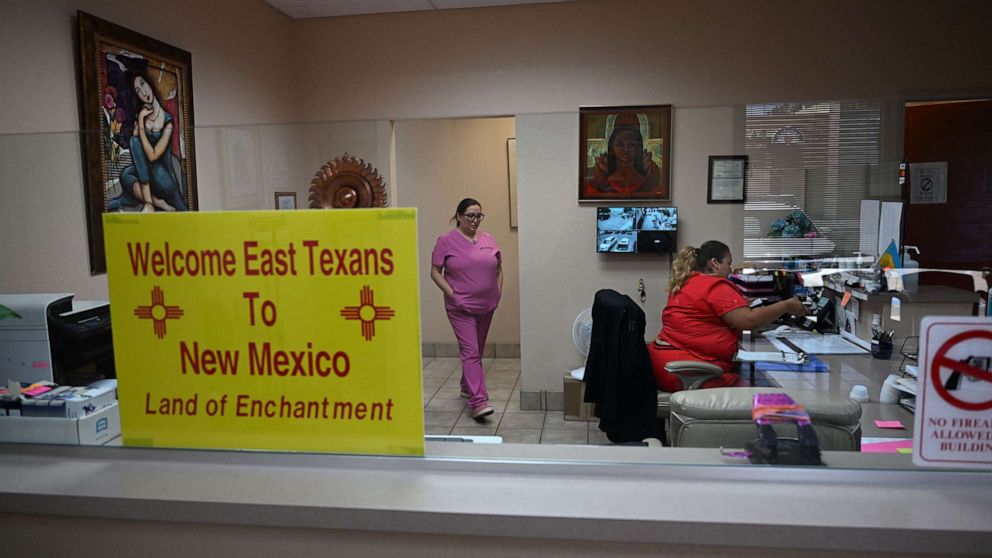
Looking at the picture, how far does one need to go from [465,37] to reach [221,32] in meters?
1.76

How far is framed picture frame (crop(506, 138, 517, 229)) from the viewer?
2023 mm

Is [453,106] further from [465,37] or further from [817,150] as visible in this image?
[817,150]

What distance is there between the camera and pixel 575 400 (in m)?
2.21

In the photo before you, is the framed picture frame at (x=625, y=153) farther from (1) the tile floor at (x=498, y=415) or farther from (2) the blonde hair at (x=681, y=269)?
(1) the tile floor at (x=498, y=415)

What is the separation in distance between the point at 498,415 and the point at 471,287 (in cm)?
40

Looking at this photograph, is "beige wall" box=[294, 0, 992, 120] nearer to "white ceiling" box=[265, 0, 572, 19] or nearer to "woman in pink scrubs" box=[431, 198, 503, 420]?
"white ceiling" box=[265, 0, 572, 19]

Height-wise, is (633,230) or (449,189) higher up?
(449,189)

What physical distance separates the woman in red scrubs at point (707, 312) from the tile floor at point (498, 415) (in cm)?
40

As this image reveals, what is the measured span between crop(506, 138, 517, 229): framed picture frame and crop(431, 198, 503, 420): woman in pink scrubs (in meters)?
0.19

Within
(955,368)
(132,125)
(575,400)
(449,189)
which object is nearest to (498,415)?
(575,400)

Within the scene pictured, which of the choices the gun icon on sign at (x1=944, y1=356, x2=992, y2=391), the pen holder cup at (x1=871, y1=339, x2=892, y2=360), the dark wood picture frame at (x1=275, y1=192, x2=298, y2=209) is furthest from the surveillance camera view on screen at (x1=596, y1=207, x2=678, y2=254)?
the dark wood picture frame at (x1=275, y1=192, x2=298, y2=209)

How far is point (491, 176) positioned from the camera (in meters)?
2.04

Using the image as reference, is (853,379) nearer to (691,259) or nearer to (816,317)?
(816,317)

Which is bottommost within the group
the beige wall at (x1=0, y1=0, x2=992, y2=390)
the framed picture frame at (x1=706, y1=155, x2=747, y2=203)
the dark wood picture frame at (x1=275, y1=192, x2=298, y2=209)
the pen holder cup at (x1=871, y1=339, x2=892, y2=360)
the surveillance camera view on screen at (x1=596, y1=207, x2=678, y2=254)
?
the pen holder cup at (x1=871, y1=339, x2=892, y2=360)
